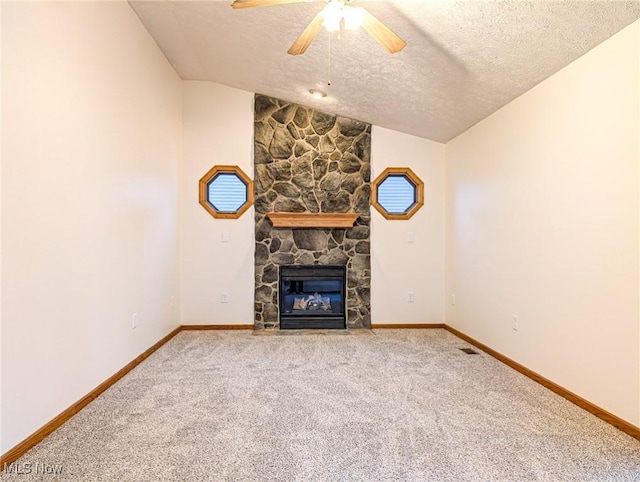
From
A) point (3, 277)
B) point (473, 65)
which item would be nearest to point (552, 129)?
point (473, 65)

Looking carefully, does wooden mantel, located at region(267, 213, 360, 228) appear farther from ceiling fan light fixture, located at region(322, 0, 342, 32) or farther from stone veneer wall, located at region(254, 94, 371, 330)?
ceiling fan light fixture, located at region(322, 0, 342, 32)

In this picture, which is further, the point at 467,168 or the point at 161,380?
the point at 467,168

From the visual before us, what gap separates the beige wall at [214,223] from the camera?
429 centimetres

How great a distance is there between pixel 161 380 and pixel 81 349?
661 millimetres

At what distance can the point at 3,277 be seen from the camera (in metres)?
1.60

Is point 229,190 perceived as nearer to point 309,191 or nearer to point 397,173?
point 309,191

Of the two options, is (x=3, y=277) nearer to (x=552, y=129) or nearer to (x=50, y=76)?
(x=50, y=76)

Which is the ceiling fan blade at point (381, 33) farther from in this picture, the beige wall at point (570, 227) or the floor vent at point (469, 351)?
the floor vent at point (469, 351)

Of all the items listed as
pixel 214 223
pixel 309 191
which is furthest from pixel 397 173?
pixel 214 223

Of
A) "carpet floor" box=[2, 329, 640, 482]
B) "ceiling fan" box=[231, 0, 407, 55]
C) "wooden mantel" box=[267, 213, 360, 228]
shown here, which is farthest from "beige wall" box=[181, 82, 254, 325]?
"ceiling fan" box=[231, 0, 407, 55]

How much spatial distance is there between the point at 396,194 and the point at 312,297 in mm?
1740

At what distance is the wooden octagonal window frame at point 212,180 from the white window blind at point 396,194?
1670 millimetres

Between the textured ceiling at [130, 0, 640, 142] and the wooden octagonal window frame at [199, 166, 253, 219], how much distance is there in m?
1.03

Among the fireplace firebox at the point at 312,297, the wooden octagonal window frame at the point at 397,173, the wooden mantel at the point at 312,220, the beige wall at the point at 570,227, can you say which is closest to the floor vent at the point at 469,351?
the beige wall at the point at 570,227
